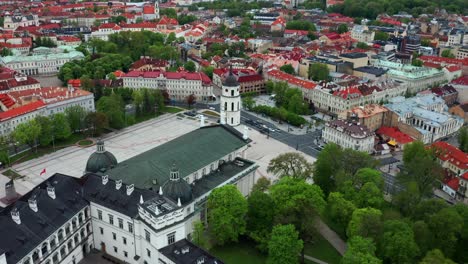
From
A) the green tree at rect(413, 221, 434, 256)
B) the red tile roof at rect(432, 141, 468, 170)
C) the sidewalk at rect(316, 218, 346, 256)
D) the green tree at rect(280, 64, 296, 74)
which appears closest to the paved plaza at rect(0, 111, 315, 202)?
the sidewalk at rect(316, 218, 346, 256)

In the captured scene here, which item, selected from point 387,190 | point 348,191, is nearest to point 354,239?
point 348,191

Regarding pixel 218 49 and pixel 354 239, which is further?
pixel 218 49

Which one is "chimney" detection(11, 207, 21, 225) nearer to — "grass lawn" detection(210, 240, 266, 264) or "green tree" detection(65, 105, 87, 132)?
"grass lawn" detection(210, 240, 266, 264)

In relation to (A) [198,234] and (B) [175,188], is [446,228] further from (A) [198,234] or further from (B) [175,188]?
(B) [175,188]

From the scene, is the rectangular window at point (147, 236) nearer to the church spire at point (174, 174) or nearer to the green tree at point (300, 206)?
the church spire at point (174, 174)

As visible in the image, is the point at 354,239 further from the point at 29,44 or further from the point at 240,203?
the point at 29,44

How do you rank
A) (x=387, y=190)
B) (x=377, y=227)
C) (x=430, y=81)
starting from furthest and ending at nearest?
(x=430, y=81), (x=387, y=190), (x=377, y=227)

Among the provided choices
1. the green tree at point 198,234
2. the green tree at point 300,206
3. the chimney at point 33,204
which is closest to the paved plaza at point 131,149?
the green tree at point 300,206
